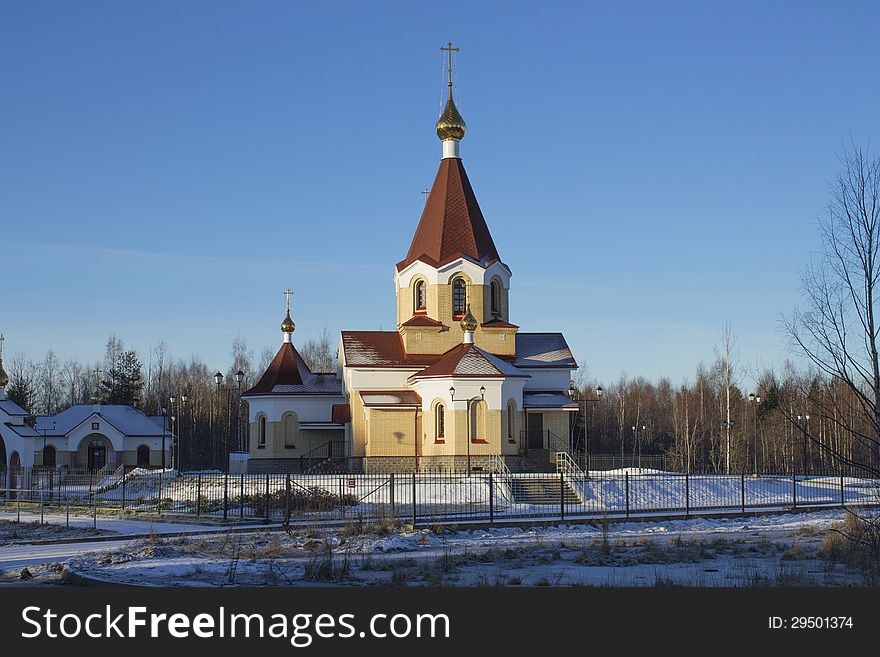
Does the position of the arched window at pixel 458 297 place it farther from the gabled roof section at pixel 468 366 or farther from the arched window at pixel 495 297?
the gabled roof section at pixel 468 366

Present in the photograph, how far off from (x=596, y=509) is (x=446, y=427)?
34.6ft

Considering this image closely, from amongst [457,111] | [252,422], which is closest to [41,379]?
[252,422]

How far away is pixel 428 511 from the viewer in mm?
23797

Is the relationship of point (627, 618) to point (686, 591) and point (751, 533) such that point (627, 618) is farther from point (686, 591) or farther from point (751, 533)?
point (751, 533)

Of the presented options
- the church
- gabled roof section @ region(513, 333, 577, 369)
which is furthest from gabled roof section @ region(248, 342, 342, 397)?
gabled roof section @ region(513, 333, 577, 369)

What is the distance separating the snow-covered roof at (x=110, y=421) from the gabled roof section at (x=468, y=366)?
75.8 feet

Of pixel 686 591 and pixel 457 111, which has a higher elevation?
pixel 457 111

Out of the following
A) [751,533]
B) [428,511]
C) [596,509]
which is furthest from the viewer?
[596,509]

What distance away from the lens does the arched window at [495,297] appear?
40219 millimetres

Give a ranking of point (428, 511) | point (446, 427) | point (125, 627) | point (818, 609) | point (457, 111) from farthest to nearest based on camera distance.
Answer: point (457, 111), point (446, 427), point (428, 511), point (818, 609), point (125, 627)

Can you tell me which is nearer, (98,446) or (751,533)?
(751,533)

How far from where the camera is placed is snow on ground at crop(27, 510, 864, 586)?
12.7 m

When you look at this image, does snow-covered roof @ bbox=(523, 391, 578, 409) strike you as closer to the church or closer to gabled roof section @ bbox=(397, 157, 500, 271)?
the church

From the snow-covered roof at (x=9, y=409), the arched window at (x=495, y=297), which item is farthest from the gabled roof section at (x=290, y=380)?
the snow-covered roof at (x=9, y=409)
